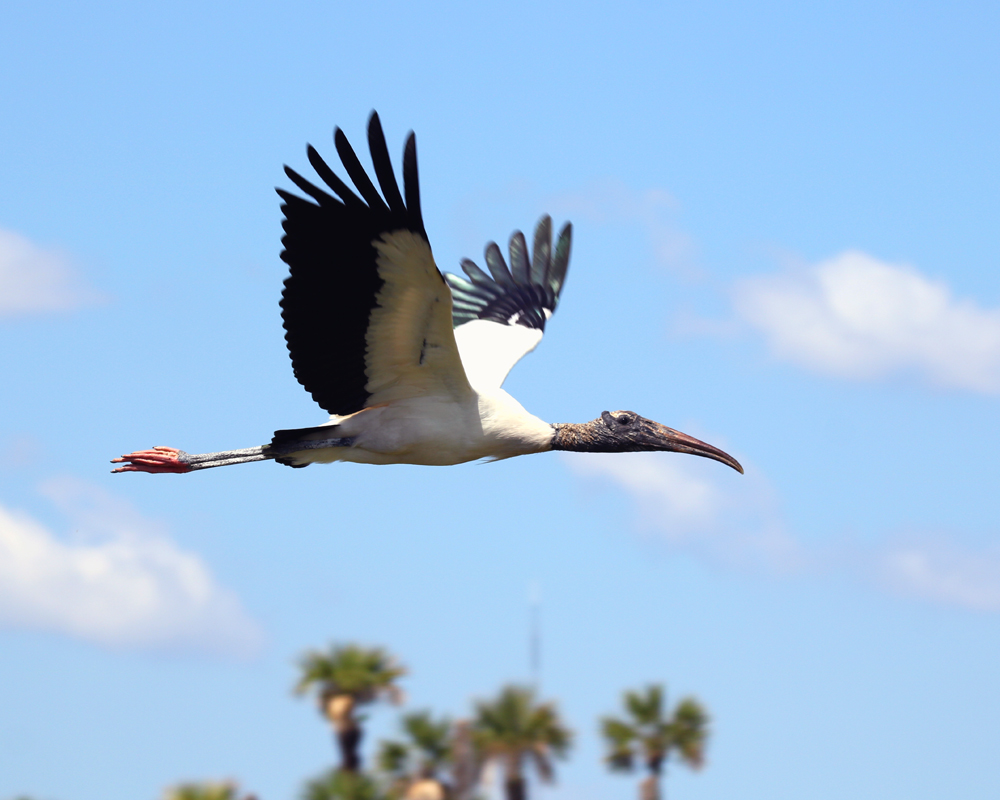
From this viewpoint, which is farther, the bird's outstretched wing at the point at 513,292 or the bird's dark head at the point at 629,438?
the bird's outstretched wing at the point at 513,292

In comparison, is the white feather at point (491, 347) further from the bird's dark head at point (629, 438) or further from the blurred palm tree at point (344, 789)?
the blurred palm tree at point (344, 789)

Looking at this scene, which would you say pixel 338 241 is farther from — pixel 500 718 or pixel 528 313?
pixel 500 718

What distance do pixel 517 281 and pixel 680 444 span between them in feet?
9.35

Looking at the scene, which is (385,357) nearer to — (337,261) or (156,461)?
(337,261)

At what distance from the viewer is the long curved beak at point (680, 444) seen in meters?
11.2

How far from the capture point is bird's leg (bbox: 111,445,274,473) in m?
10.6

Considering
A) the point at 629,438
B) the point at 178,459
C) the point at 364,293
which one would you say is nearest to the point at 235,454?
the point at 178,459

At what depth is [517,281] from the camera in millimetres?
13539

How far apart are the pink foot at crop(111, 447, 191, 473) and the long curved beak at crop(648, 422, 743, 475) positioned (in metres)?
3.27

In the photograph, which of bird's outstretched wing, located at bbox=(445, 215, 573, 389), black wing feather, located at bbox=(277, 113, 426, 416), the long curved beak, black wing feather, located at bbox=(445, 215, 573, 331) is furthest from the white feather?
black wing feather, located at bbox=(277, 113, 426, 416)

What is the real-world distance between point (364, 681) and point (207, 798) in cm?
212

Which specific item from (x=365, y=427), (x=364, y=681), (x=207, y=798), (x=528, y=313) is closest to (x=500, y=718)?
(x=364, y=681)

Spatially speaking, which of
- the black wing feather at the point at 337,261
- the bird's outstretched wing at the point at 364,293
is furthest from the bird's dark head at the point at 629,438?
the black wing feather at the point at 337,261

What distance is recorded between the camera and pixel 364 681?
565 inches
